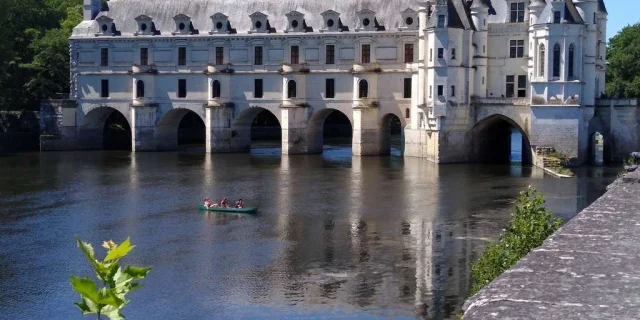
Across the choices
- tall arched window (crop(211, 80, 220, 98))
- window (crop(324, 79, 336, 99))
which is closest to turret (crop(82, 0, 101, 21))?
tall arched window (crop(211, 80, 220, 98))

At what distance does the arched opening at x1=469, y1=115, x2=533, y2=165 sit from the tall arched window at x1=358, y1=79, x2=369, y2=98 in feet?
30.6

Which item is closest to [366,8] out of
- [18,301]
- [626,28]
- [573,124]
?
[573,124]

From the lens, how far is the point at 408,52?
64.1 meters

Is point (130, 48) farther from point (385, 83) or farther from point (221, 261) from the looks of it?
point (221, 261)

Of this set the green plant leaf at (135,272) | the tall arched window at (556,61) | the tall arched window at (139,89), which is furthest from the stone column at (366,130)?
the green plant leaf at (135,272)

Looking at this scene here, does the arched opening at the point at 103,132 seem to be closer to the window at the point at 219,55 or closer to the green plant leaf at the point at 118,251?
the window at the point at 219,55

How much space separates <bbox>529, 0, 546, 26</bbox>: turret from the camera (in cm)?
5662

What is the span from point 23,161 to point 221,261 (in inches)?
1527

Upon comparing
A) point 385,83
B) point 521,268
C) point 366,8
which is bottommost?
point 521,268

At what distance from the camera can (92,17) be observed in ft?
240

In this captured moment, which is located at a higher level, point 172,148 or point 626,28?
point 626,28

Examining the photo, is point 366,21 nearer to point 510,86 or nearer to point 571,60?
point 510,86

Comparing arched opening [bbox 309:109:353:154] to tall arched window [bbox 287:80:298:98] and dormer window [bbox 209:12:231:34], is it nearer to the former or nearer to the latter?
tall arched window [bbox 287:80:298:98]

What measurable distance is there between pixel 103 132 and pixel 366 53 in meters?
23.7
